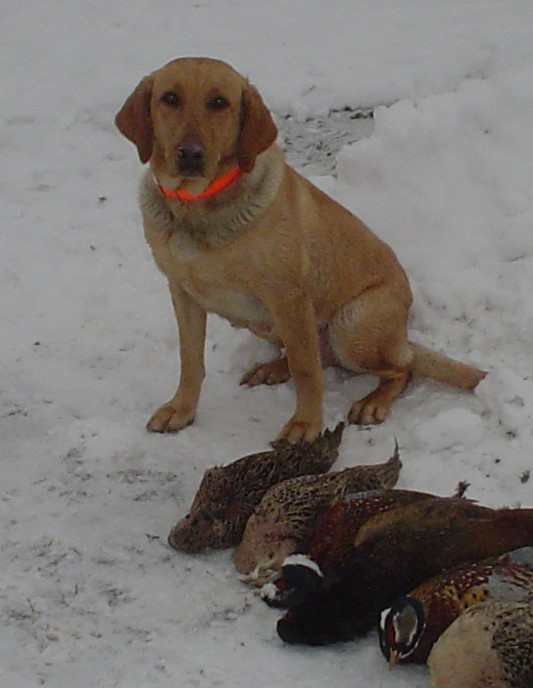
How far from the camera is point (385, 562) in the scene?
3.78 metres

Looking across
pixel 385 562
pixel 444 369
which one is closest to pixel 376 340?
pixel 444 369

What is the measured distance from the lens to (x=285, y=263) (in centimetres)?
484

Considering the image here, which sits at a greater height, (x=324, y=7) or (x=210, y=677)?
(x=324, y=7)

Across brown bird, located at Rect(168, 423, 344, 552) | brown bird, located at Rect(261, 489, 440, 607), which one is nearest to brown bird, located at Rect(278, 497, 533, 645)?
brown bird, located at Rect(261, 489, 440, 607)

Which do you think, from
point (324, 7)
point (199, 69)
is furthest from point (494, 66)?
point (199, 69)

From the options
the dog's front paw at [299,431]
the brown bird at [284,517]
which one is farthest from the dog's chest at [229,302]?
the brown bird at [284,517]

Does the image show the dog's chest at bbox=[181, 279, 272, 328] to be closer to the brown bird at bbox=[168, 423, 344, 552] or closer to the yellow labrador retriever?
the yellow labrador retriever

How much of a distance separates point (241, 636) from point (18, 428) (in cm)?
186

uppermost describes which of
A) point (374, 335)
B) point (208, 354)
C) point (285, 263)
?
point (285, 263)

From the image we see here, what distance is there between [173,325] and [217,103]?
5.73ft

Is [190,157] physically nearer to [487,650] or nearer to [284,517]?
[284,517]

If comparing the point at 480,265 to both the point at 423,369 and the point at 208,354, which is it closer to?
the point at 423,369

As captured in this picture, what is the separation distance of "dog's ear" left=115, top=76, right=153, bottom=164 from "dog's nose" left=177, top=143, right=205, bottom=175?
0.26 m

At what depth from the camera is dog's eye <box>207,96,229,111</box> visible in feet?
14.9
